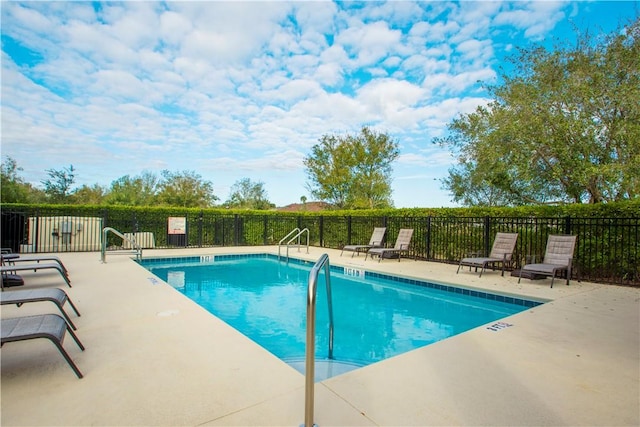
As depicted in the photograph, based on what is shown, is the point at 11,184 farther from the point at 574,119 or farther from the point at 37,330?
the point at 574,119

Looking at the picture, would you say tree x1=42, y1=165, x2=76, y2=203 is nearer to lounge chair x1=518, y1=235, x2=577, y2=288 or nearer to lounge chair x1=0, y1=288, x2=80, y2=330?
lounge chair x1=0, y1=288, x2=80, y2=330

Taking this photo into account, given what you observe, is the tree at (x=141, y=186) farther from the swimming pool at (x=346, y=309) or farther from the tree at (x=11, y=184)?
the swimming pool at (x=346, y=309)

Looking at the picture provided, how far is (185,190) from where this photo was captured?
1107 inches

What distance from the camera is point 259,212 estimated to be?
50.6 ft

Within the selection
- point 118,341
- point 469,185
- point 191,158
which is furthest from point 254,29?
point 191,158

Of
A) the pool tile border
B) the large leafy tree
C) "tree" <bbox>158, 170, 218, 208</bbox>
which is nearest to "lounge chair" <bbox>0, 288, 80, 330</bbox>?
the pool tile border

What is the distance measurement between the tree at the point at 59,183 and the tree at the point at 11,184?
119cm

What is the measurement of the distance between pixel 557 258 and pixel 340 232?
8.22m

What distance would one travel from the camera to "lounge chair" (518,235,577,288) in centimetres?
628

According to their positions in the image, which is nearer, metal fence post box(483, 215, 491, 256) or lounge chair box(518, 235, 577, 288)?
lounge chair box(518, 235, 577, 288)

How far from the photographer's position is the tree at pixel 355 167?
24.5 metres

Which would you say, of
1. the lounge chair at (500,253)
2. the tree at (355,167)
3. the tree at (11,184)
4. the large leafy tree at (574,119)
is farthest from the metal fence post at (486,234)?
the tree at (11,184)

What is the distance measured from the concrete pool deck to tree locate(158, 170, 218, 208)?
2481 cm

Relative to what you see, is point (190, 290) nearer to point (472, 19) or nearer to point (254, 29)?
point (254, 29)
